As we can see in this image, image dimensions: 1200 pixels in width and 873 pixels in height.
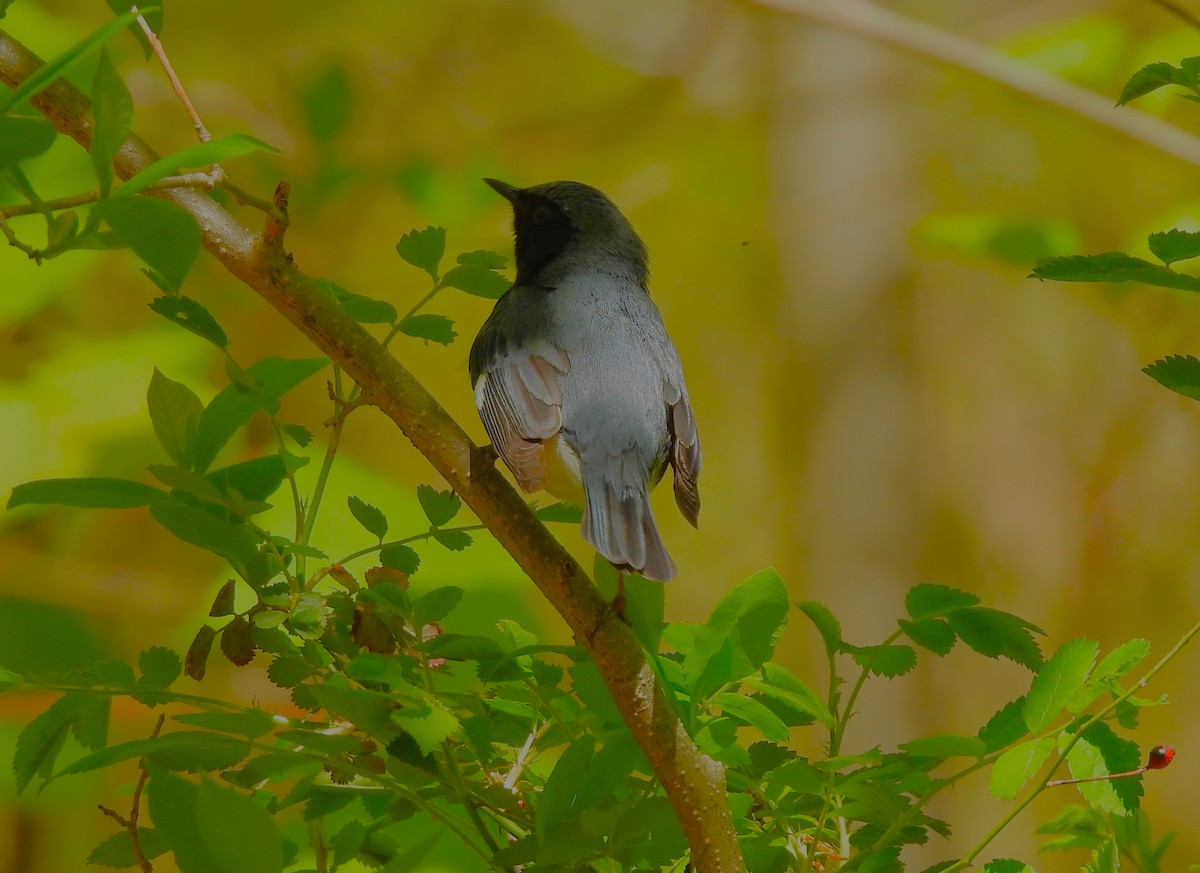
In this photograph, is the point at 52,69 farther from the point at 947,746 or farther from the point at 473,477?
the point at 947,746

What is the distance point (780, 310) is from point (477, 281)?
1725 millimetres

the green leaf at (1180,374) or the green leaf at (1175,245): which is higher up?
the green leaf at (1175,245)

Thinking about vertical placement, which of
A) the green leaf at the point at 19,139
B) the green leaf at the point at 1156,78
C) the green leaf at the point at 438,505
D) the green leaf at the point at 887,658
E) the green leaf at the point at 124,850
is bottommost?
the green leaf at the point at 124,850

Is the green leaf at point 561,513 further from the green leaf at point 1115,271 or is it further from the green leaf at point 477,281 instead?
the green leaf at point 1115,271

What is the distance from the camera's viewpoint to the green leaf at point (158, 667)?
0.62 metres

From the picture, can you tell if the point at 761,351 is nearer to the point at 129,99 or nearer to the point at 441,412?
the point at 441,412

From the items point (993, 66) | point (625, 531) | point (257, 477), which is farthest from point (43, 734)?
point (993, 66)

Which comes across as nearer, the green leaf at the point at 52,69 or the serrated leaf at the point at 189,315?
the green leaf at the point at 52,69

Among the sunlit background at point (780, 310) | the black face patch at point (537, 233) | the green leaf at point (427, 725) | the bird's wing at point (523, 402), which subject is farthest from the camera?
the sunlit background at point (780, 310)

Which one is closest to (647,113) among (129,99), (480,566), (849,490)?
(849,490)

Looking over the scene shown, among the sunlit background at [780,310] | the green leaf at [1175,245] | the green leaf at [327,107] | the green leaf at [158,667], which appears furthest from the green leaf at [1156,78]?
the sunlit background at [780,310]

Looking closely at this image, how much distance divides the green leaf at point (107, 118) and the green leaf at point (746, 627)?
38 cm

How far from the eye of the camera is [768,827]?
2.27ft

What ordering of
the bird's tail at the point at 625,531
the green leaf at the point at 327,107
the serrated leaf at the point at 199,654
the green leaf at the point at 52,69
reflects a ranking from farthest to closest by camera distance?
the green leaf at the point at 327,107
the bird's tail at the point at 625,531
the serrated leaf at the point at 199,654
the green leaf at the point at 52,69
